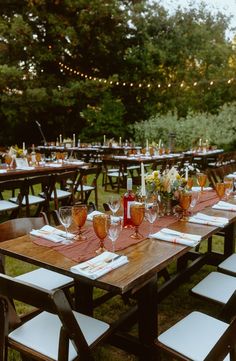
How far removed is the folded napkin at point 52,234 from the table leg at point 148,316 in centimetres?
56

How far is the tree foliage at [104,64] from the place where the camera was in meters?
15.5

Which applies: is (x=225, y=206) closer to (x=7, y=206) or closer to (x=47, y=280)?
(x=47, y=280)

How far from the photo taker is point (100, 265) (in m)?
1.91

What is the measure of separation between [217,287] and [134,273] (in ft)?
2.80

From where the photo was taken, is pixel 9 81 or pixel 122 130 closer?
pixel 9 81

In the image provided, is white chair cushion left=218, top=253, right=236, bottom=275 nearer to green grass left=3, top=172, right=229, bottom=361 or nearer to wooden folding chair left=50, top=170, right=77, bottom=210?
green grass left=3, top=172, right=229, bottom=361

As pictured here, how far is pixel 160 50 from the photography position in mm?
16750

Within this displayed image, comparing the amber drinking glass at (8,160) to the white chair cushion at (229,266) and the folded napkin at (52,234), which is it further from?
the white chair cushion at (229,266)

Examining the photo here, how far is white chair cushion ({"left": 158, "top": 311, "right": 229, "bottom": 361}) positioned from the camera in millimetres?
1778

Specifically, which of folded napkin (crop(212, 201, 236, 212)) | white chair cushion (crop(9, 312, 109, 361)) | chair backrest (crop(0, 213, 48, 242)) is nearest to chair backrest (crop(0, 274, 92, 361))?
white chair cushion (crop(9, 312, 109, 361))

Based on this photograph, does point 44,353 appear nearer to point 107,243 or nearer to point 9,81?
point 107,243

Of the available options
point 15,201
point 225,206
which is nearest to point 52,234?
point 225,206

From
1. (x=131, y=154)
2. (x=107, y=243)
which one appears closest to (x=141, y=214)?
(x=107, y=243)

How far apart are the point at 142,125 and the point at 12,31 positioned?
627 cm
